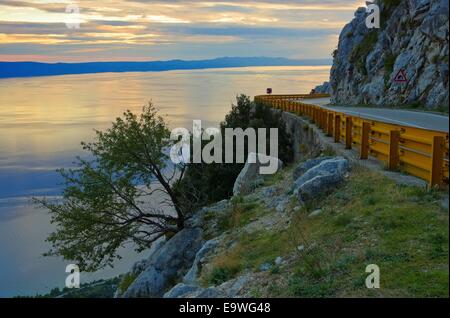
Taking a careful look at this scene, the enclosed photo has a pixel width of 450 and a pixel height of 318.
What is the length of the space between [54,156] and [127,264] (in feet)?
125

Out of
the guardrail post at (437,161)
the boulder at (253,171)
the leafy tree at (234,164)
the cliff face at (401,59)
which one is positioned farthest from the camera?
the cliff face at (401,59)

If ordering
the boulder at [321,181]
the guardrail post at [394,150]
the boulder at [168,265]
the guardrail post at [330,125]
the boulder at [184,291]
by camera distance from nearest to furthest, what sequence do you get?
the boulder at [184,291]
the boulder at [321,181]
the guardrail post at [394,150]
the boulder at [168,265]
the guardrail post at [330,125]

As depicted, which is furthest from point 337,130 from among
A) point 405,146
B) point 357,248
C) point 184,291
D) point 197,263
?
point 357,248

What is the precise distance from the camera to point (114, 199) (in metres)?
18.5

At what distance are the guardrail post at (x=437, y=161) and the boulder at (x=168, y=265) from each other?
823cm

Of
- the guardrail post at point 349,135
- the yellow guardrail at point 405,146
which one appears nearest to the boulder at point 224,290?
the yellow guardrail at point 405,146

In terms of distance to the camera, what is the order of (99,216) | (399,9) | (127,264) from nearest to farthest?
(99,216)
(399,9)
(127,264)

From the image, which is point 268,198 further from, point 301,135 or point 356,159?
point 301,135

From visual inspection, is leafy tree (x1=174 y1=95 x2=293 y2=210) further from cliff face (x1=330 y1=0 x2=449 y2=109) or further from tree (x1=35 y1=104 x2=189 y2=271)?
cliff face (x1=330 y1=0 x2=449 y2=109)

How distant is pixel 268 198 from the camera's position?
15.7 m

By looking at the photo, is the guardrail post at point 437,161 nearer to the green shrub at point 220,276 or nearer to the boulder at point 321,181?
the boulder at point 321,181

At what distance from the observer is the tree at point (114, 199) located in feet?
59.1

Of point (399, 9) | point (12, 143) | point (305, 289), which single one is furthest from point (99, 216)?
point (12, 143)
